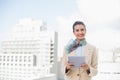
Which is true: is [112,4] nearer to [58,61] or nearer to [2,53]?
[58,61]

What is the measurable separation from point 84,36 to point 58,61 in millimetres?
450

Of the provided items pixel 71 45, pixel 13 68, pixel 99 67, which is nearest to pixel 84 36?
pixel 71 45

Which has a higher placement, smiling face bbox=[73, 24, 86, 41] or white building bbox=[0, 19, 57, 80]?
smiling face bbox=[73, 24, 86, 41]

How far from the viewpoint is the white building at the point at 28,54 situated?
2695 millimetres

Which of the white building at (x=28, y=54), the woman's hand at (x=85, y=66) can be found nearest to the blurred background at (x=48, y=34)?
the white building at (x=28, y=54)

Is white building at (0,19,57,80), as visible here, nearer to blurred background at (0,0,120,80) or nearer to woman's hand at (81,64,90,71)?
blurred background at (0,0,120,80)

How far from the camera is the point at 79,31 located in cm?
226

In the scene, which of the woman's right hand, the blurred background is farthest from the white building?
the woman's right hand

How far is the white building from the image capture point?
8.84 ft

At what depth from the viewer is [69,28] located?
8.01 ft

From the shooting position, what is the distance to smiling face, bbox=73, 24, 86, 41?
2264 mm

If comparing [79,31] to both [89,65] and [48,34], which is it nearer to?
[89,65]

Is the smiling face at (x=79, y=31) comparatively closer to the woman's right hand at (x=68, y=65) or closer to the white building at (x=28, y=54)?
the woman's right hand at (x=68, y=65)

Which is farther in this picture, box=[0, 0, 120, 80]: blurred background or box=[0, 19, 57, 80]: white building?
box=[0, 19, 57, 80]: white building
